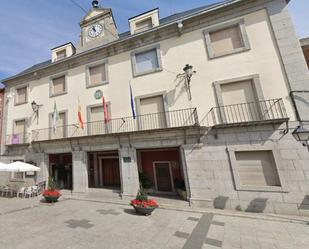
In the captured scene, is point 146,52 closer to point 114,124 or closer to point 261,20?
point 114,124

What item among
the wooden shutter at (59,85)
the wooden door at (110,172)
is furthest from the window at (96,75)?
the wooden door at (110,172)

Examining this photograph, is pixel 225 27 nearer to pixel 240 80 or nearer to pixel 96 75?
pixel 240 80

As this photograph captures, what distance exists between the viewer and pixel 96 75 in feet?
38.9

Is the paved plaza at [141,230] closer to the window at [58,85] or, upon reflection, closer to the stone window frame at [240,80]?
the stone window frame at [240,80]

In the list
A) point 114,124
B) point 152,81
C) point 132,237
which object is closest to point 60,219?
point 132,237

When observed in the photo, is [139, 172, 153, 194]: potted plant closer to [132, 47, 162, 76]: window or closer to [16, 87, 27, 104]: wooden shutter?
[132, 47, 162, 76]: window

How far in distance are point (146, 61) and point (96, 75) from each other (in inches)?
155

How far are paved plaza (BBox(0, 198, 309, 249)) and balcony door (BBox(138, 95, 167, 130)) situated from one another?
4557 mm

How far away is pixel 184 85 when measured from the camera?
9398mm

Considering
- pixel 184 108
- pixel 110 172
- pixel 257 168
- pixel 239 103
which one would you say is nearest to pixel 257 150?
pixel 257 168

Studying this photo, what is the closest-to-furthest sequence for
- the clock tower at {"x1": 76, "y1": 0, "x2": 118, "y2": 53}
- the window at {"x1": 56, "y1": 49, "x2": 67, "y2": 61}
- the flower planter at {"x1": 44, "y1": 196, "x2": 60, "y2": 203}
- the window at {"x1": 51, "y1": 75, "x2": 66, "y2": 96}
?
1. the flower planter at {"x1": 44, "y1": 196, "x2": 60, "y2": 203}
2. the clock tower at {"x1": 76, "y1": 0, "x2": 118, "y2": 53}
3. the window at {"x1": 51, "y1": 75, "x2": 66, "y2": 96}
4. the window at {"x1": 56, "y1": 49, "x2": 67, "y2": 61}

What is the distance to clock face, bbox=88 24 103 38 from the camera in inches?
495

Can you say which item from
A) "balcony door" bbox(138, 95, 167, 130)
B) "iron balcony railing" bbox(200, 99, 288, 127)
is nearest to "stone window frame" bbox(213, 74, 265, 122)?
"iron balcony railing" bbox(200, 99, 288, 127)

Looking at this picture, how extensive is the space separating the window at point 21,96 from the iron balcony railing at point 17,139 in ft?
9.22
